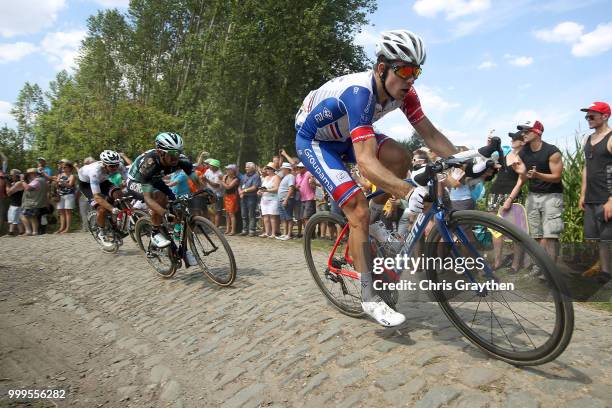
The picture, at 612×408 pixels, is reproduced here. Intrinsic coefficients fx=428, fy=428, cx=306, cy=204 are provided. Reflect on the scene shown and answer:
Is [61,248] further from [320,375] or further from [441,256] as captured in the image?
[441,256]

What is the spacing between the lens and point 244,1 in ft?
116

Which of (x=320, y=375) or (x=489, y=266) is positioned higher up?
(x=489, y=266)

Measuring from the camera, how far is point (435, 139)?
3998 mm

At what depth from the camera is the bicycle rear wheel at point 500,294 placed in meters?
2.75

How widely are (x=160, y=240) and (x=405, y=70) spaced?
4994 millimetres

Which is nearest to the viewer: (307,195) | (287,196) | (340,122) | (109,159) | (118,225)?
(340,122)

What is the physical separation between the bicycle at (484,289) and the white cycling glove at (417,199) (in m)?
0.07

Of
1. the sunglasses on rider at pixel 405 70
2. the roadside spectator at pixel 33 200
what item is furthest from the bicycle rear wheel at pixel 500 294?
the roadside spectator at pixel 33 200

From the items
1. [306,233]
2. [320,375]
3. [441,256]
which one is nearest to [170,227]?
[306,233]

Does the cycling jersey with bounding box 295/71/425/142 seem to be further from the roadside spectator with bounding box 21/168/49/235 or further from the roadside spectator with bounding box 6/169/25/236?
the roadside spectator with bounding box 6/169/25/236

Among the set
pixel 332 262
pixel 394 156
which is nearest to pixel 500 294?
pixel 394 156

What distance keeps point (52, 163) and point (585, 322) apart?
4087cm

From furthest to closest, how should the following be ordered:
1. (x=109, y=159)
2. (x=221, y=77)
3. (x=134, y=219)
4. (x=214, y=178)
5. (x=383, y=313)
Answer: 1. (x=221, y=77)
2. (x=214, y=178)
3. (x=109, y=159)
4. (x=134, y=219)
5. (x=383, y=313)

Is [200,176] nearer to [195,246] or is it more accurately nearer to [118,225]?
[118,225]
